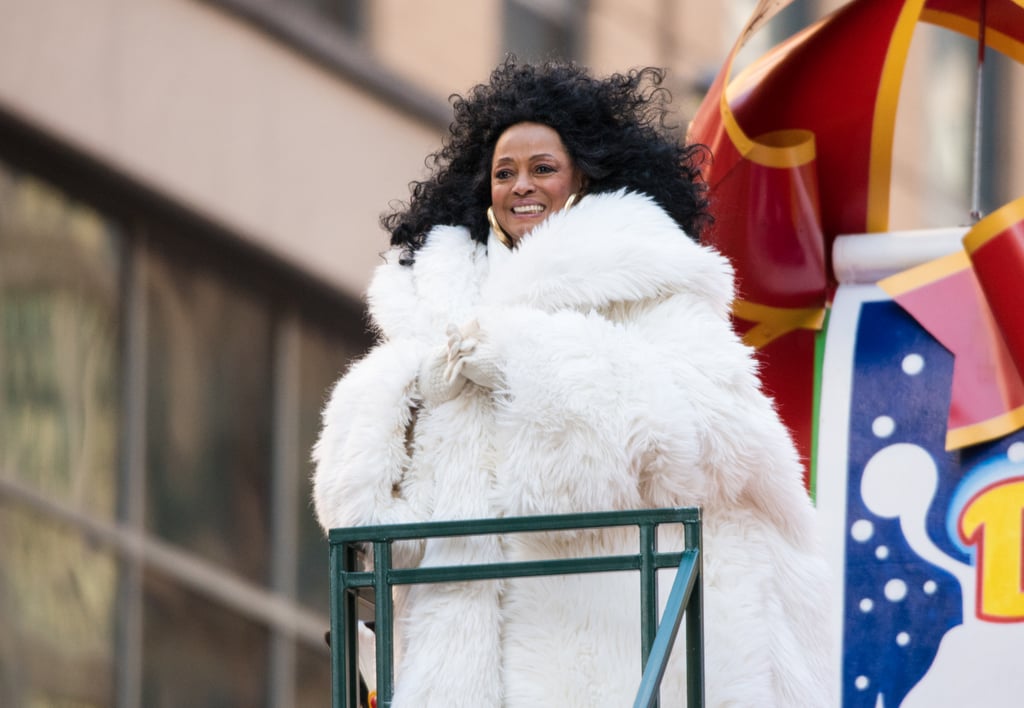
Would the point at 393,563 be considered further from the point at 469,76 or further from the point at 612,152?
the point at 469,76

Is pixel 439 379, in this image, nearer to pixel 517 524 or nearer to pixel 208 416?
pixel 517 524

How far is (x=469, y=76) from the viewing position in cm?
903

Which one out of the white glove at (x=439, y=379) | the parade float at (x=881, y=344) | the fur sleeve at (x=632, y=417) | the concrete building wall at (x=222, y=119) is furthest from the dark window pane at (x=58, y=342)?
the fur sleeve at (x=632, y=417)

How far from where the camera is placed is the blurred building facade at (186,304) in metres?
8.25

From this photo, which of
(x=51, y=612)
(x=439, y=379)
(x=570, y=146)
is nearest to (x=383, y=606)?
(x=439, y=379)

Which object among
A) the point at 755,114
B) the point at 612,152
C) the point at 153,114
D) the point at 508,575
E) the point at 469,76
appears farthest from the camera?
the point at 469,76

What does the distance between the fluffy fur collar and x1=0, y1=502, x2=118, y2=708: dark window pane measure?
4.76 meters

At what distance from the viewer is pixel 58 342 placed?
Answer: 832cm

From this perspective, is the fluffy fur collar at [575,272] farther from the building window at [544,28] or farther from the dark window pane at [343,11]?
the building window at [544,28]

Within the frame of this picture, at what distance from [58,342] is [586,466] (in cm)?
541

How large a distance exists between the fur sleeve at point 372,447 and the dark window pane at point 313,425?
4.95m

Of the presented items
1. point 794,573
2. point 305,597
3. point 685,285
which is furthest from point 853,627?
point 305,597

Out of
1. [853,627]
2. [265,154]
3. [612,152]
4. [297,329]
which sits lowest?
[853,627]

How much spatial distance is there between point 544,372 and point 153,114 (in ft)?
17.8
